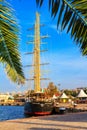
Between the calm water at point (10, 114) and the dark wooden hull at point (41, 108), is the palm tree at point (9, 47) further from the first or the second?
the calm water at point (10, 114)

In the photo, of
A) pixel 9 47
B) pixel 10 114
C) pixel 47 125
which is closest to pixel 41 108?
pixel 10 114

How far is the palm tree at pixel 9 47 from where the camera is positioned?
525 cm

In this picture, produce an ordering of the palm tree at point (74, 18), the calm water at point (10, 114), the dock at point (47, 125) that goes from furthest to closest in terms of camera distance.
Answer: the calm water at point (10, 114) < the dock at point (47, 125) < the palm tree at point (74, 18)

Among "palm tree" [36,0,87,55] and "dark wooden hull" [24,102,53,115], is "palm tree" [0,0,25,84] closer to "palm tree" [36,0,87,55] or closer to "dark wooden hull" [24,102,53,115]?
"palm tree" [36,0,87,55]

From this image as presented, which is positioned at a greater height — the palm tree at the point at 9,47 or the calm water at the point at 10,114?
the calm water at the point at 10,114

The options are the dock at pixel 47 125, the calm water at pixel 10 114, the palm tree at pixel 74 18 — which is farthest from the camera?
the calm water at pixel 10 114

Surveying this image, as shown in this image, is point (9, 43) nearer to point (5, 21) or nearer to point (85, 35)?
point (5, 21)

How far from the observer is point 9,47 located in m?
5.63

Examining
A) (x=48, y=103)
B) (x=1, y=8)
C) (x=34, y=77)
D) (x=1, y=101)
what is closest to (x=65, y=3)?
(x=1, y=8)

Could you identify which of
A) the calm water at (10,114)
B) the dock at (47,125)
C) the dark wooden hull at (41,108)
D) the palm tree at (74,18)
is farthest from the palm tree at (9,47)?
the calm water at (10,114)

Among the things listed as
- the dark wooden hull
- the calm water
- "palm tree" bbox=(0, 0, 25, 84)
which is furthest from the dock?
the calm water

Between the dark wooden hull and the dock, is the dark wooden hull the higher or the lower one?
the higher one

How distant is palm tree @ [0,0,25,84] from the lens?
17.2 ft

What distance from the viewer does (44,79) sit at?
7981cm
